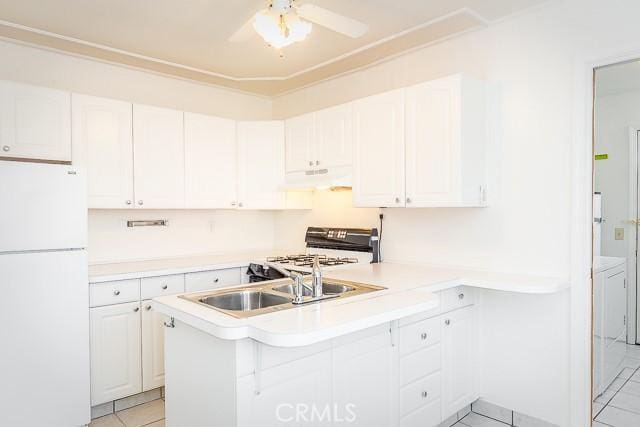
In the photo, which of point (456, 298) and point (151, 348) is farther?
point (151, 348)

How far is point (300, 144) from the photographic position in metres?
3.66

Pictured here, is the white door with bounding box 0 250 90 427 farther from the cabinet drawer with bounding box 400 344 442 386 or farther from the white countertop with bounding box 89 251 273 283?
the cabinet drawer with bounding box 400 344 442 386

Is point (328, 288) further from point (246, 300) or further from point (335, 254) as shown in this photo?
point (335, 254)

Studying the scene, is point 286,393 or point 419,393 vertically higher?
point 286,393

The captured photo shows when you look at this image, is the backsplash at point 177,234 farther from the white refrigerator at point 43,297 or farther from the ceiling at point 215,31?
the ceiling at point 215,31

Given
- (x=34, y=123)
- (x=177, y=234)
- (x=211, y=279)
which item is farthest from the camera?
(x=177, y=234)

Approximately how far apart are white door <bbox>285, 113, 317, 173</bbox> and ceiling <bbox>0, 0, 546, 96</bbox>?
1.46 ft

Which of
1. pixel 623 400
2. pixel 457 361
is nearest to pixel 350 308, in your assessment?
pixel 457 361

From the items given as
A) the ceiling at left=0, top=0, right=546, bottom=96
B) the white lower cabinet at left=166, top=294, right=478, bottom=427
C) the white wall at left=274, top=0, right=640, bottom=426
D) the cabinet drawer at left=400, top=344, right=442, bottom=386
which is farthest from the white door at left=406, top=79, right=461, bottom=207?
the cabinet drawer at left=400, top=344, right=442, bottom=386

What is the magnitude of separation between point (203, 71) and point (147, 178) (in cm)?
106

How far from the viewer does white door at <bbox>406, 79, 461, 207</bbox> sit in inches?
100

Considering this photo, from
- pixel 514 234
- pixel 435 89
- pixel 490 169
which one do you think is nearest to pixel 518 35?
pixel 435 89

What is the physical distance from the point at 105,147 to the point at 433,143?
7.57 feet

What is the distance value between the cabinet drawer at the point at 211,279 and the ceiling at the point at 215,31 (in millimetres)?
1700
